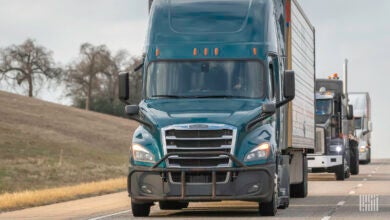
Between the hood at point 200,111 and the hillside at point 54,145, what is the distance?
24.2m

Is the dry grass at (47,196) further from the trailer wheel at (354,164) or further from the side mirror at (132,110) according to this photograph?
the trailer wheel at (354,164)

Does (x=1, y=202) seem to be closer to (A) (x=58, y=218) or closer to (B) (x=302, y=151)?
(A) (x=58, y=218)

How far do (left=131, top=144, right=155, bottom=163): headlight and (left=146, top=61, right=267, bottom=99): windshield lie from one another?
123 cm

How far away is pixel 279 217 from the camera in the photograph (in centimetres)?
1811

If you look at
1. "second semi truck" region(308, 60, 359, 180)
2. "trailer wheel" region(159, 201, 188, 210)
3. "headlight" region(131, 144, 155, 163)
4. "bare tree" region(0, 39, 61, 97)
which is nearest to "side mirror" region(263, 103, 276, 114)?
"headlight" region(131, 144, 155, 163)

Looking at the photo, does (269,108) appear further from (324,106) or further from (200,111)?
(324,106)

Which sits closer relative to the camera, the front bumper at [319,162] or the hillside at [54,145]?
the front bumper at [319,162]

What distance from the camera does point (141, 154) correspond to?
1752 cm

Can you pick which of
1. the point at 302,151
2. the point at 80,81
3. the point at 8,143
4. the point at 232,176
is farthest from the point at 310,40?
the point at 80,81

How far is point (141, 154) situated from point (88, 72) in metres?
100

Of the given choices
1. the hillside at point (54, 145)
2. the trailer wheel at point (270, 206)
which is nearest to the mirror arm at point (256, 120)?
the trailer wheel at point (270, 206)

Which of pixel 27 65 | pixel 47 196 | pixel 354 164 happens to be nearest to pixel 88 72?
pixel 27 65

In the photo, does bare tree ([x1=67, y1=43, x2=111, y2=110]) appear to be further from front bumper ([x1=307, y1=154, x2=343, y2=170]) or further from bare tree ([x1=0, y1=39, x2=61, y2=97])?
front bumper ([x1=307, y1=154, x2=343, y2=170])

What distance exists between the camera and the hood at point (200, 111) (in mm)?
17422
